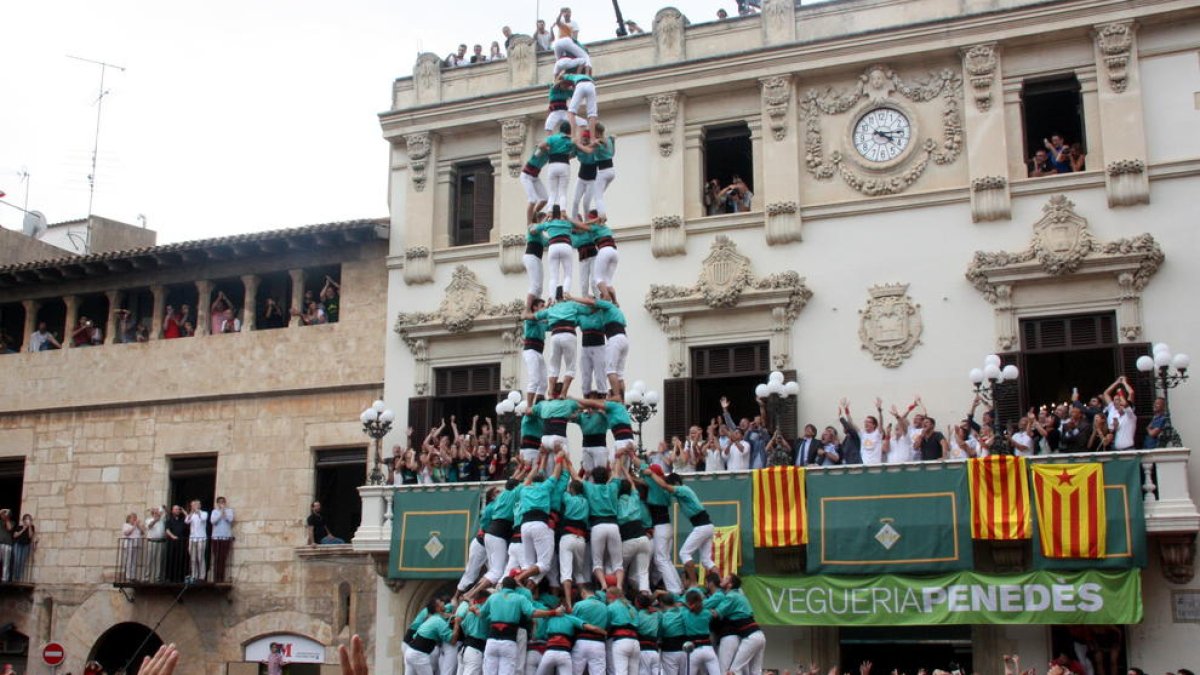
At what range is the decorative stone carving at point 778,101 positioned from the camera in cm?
2627

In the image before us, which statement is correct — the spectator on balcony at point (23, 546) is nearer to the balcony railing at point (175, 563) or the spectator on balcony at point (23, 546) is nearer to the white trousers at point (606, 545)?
the balcony railing at point (175, 563)

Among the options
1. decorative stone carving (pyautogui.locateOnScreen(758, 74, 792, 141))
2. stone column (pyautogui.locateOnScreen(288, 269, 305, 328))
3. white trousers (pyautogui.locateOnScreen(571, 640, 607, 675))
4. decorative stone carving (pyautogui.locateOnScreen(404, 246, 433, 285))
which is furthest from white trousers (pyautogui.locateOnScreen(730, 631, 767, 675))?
stone column (pyautogui.locateOnScreen(288, 269, 305, 328))

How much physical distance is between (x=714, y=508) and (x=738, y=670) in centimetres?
738

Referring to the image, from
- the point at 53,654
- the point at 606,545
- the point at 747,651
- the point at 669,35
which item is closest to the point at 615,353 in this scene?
the point at 606,545

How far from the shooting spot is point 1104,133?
936 inches

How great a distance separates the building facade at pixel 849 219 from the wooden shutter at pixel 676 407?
0.06 m

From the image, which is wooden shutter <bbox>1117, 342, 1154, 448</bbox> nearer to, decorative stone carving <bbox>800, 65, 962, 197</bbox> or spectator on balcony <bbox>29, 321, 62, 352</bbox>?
decorative stone carving <bbox>800, 65, 962, 197</bbox>

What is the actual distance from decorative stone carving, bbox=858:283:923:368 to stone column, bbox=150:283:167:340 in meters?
16.8

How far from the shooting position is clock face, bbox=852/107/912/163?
25516 mm

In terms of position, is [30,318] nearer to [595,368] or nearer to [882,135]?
[882,135]

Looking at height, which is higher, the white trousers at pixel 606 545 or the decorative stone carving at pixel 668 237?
the decorative stone carving at pixel 668 237

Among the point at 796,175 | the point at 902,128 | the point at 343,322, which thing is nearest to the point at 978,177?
the point at 902,128

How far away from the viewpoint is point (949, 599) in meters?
22.0

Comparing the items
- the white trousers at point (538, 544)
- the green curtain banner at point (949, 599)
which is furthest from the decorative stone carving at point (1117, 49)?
the white trousers at point (538, 544)
